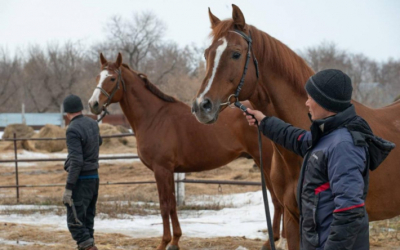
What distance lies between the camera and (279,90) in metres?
3.28

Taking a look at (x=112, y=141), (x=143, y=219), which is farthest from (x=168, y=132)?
(x=112, y=141)

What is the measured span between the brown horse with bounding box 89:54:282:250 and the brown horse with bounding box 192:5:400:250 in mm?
2819

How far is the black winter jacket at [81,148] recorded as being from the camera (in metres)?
5.17

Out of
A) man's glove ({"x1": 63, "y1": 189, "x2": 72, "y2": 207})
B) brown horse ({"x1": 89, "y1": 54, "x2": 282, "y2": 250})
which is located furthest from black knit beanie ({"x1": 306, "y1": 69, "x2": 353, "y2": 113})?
brown horse ({"x1": 89, "y1": 54, "x2": 282, "y2": 250})

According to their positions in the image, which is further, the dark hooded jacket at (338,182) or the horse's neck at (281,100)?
the horse's neck at (281,100)

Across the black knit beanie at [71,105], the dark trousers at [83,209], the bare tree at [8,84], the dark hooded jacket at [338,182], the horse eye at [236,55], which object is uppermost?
the bare tree at [8,84]

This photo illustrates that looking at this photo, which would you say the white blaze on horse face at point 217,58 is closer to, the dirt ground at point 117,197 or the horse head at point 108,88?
the dirt ground at point 117,197

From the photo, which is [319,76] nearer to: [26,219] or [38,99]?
[26,219]

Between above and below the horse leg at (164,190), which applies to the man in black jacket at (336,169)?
above

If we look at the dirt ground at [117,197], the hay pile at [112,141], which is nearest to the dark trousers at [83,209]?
the dirt ground at [117,197]

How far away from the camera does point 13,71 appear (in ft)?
170

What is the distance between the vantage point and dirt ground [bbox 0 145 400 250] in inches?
243

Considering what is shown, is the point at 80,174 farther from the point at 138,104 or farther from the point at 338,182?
the point at 338,182

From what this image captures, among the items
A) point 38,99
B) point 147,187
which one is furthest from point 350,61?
point 147,187
